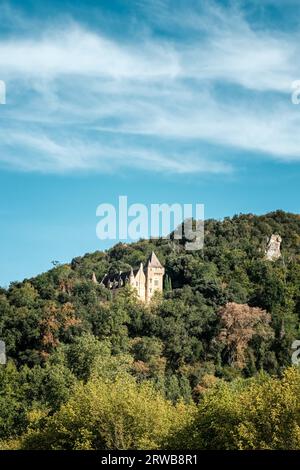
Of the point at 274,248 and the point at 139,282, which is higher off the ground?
the point at 274,248

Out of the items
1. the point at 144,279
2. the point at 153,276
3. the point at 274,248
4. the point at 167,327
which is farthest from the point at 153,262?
the point at 167,327

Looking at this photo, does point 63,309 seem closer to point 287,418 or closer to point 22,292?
point 22,292

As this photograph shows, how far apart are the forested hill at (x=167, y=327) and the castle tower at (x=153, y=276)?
1.47 meters

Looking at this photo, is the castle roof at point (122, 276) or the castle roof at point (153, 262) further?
the castle roof at point (153, 262)

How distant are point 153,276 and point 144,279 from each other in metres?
2.21

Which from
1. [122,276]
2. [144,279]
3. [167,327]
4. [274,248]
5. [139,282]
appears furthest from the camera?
[274,248]

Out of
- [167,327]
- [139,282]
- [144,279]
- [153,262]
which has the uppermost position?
[153,262]

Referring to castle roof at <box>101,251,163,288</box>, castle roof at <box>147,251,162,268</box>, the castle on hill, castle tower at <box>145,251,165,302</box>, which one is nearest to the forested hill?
castle tower at <box>145,251,165,302</box>

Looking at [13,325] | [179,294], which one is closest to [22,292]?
[13,325]

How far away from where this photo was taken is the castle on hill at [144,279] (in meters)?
102

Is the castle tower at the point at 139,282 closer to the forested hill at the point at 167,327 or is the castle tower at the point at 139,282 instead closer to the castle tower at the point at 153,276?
the castle tower at the point at 153,276

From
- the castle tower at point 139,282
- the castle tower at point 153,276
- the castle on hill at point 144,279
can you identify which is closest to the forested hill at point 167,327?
the castle tower at point 153,276

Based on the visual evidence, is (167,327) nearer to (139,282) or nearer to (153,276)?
(139,282)

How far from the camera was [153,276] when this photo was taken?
347 ft
